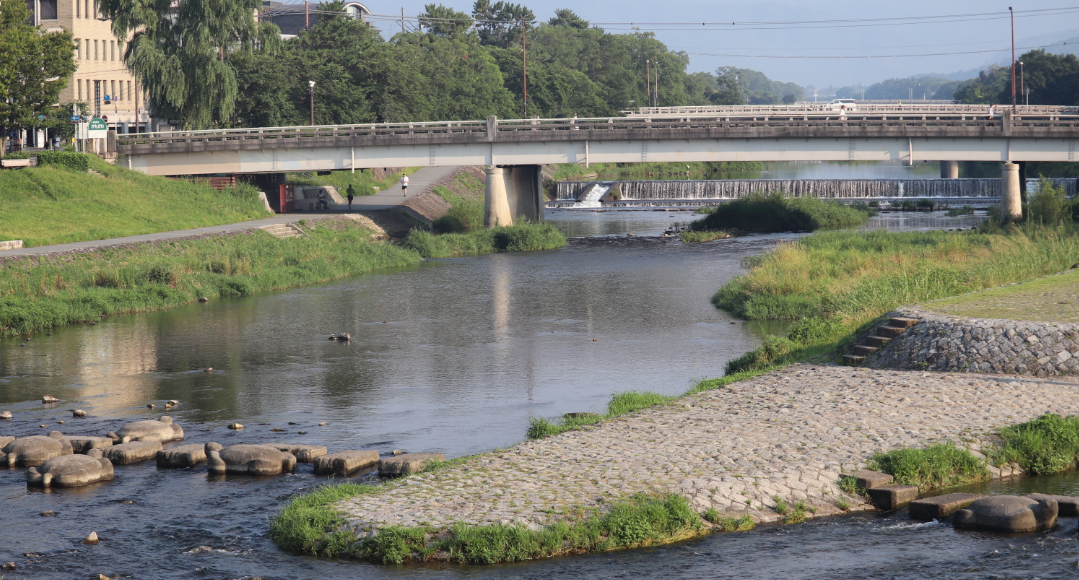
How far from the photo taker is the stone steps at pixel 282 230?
50.9 m


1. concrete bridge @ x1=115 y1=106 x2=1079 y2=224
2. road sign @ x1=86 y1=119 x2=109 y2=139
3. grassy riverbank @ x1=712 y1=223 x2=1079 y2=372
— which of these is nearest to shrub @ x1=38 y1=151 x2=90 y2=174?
road sign @ x1=86 y1=119 x2=109 y2=139

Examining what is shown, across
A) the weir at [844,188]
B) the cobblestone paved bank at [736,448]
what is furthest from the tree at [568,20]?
the cobblestone paved bank at [736,448]

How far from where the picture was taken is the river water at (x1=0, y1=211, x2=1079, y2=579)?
12539mm

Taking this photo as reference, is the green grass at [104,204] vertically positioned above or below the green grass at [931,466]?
above

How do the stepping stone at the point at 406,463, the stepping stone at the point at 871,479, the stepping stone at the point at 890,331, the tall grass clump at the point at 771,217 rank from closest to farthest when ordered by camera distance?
the stepping stone at the point at 871,479
the stepping stone at the point at 406,463
the stepping stone at the point at 890,331
the tall grass clump at the point at 771,217

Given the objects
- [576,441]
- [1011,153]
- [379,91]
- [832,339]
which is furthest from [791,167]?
[576,441]

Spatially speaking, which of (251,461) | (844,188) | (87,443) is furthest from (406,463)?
(844,188)

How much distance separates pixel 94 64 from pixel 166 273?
5123 centimetres

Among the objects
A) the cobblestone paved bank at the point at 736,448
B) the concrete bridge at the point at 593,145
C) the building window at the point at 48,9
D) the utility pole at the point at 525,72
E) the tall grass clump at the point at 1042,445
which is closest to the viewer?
the cobblestone paved bank at the point at 736,448

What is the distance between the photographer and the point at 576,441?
16.7 m

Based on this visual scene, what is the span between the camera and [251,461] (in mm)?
16500

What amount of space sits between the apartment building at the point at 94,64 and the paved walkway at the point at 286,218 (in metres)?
21.8

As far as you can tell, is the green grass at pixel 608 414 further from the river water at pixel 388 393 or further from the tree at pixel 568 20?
the tree at pixel 568 20

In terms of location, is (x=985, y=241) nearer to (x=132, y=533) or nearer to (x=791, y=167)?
(x=132, y=533)
